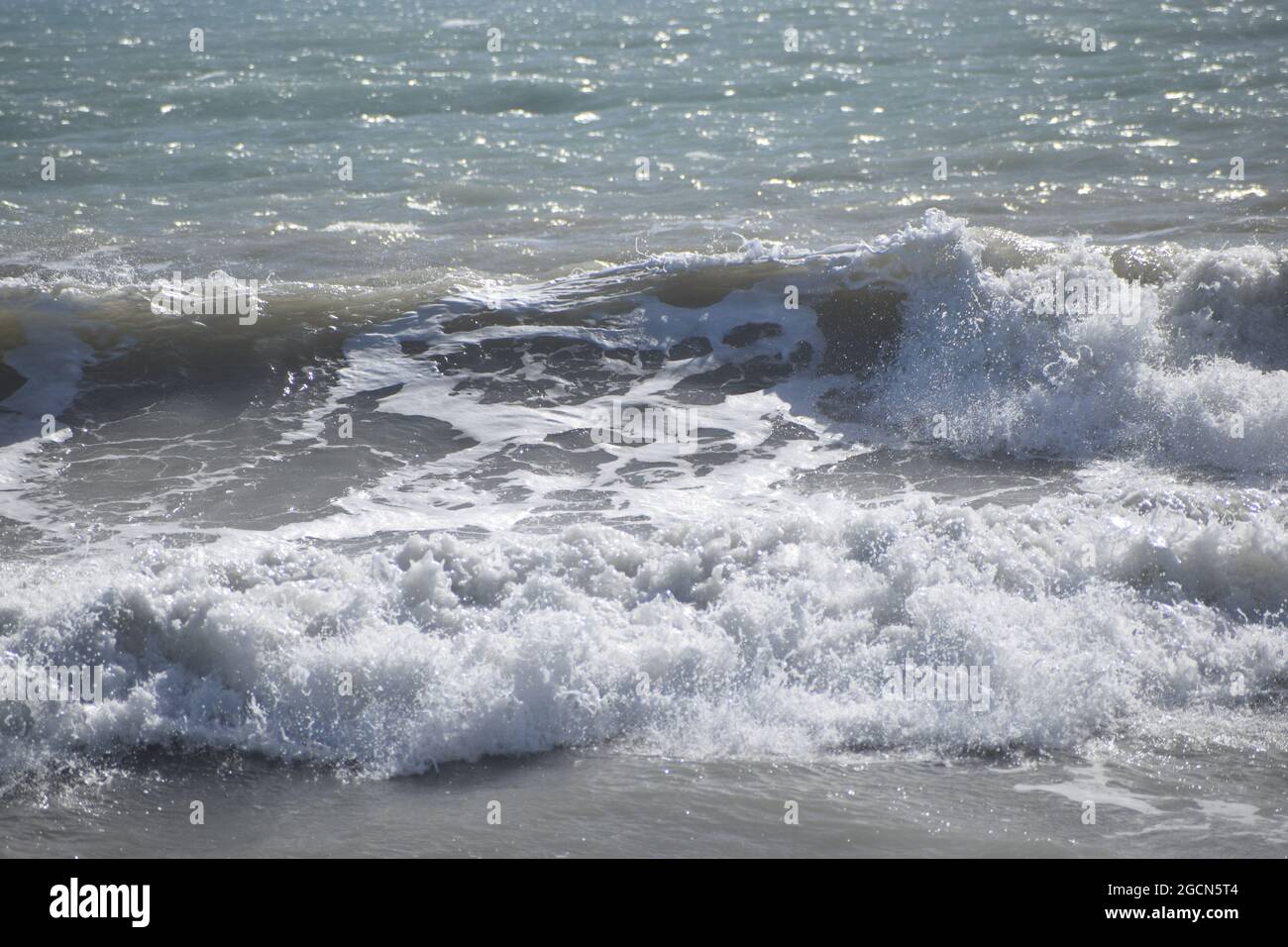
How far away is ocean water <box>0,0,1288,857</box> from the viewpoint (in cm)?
509

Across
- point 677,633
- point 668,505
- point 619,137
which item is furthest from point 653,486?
point 619,137

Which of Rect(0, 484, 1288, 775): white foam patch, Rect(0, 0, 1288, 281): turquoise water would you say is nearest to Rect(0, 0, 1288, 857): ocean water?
Rect(0, 484, 1288, 775): white foam patch

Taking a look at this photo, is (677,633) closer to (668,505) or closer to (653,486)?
(668,505)

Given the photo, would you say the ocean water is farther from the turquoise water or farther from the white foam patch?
the turquoise water

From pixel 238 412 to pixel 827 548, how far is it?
481 cm

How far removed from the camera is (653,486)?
802 centimetres

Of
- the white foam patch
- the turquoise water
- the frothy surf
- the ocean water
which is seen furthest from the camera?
the turquoise water

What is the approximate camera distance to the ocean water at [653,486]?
5.09 metres

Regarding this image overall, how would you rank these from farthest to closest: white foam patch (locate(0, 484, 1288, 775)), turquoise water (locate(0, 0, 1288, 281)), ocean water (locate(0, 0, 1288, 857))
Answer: turquoise water (locate(0, 0, 1288, 281)), white foam patch (locate(0, 484, 1288, 775)), ocean water (locate(0, 0, 1288, 857))

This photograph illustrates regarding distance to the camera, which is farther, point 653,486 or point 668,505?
point 653,486

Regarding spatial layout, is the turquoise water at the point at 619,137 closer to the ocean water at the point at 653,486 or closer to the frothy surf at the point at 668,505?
the ocean water at the point at 653,486

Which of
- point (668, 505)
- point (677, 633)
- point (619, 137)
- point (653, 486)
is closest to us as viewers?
point (677, 633)

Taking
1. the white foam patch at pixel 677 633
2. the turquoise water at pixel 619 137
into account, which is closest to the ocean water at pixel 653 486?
the white foam patch at pixel 677 633

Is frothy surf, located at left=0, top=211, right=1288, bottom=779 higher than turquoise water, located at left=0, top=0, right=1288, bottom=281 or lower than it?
lower
